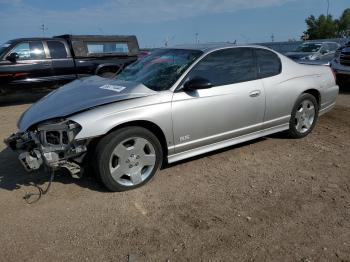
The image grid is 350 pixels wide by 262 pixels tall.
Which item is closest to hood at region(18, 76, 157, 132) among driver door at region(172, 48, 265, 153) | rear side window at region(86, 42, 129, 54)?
driver door at region(172, 48, 265, 153)

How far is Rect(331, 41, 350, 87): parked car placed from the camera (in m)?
10.5

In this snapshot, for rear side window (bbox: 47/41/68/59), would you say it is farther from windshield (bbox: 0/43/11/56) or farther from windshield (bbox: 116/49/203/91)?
windshield (bbox: 116/49/203/91)

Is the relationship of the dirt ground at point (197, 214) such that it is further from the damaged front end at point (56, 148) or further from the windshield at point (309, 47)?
the windshield at point (309, 47)

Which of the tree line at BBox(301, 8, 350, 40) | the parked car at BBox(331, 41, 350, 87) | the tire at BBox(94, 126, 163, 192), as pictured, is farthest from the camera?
the tree line at BBox(301, 8, 350, 40)

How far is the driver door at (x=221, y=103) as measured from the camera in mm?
4320

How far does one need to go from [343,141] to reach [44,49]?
310 inches

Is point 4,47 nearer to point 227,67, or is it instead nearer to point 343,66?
point 227,67

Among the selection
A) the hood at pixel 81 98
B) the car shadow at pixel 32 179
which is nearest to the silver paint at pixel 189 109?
Result: the hood at pixel 81 98

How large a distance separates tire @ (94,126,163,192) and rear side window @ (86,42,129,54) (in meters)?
7.36

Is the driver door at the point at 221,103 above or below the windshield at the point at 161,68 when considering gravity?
below

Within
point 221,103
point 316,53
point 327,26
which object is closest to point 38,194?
point 221,103

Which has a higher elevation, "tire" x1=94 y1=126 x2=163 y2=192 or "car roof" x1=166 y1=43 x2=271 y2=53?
"car roof" x1=166 y1=43 x2=271 y2=53

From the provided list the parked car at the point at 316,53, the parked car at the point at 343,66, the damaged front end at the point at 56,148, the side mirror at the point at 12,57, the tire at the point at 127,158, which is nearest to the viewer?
the damaged front end at the point at 56,148

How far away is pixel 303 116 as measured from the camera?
5789 mm
